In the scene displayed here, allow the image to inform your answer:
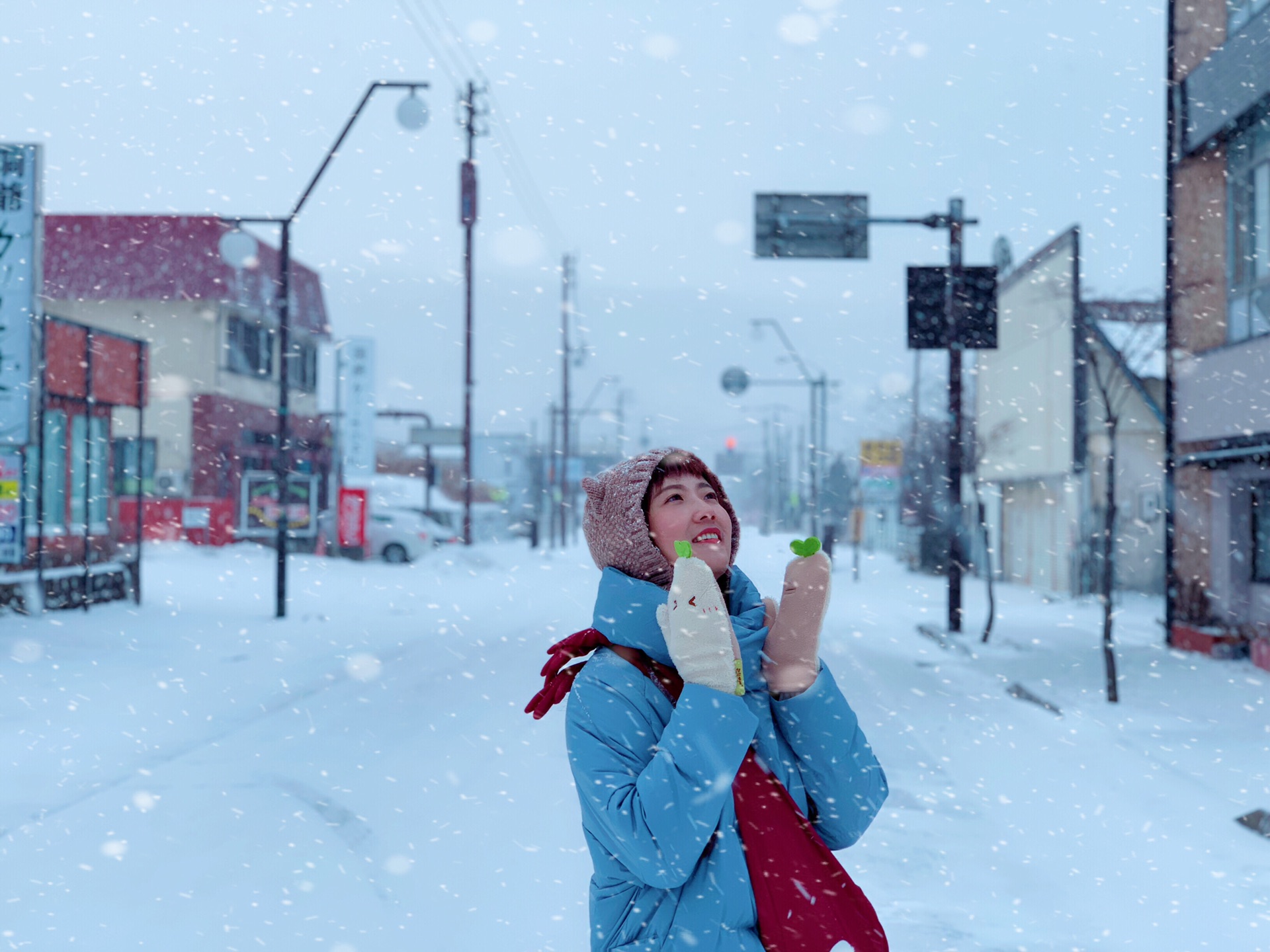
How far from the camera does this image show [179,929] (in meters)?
4.40

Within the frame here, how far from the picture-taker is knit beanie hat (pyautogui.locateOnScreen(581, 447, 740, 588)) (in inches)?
77.5

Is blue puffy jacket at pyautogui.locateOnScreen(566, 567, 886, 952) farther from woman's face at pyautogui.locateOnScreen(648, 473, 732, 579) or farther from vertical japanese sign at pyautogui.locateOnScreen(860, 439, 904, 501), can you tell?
vertical japanese sign at pyautogui.locateOnScreen(860, 439, 904, 501)

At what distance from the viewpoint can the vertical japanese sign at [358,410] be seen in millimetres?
34812

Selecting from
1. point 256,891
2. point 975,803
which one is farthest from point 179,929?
point 975,803

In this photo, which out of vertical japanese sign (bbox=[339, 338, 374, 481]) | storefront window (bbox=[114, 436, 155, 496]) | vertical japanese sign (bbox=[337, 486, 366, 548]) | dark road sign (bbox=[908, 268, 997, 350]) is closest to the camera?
dark road sign (bbox=[908, 268, 997, 350])

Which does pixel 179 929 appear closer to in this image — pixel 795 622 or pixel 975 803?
pixel 795 622

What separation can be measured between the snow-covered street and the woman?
2613 millimetres

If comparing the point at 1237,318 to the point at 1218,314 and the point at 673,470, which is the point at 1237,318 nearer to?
the point at 1218,314

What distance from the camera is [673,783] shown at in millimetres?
1771

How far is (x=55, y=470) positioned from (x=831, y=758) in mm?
20396

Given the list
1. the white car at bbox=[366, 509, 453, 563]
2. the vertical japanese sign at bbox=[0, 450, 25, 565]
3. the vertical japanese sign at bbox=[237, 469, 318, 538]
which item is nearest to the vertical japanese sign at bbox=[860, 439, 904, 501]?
the white car at bbox=[366, 509, 453, 563]

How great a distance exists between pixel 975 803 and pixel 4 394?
12.3 meters

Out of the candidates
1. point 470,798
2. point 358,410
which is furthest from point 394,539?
point 470,798

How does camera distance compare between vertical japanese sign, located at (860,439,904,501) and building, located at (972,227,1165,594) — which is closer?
building, located at (972,227,1165,594)
